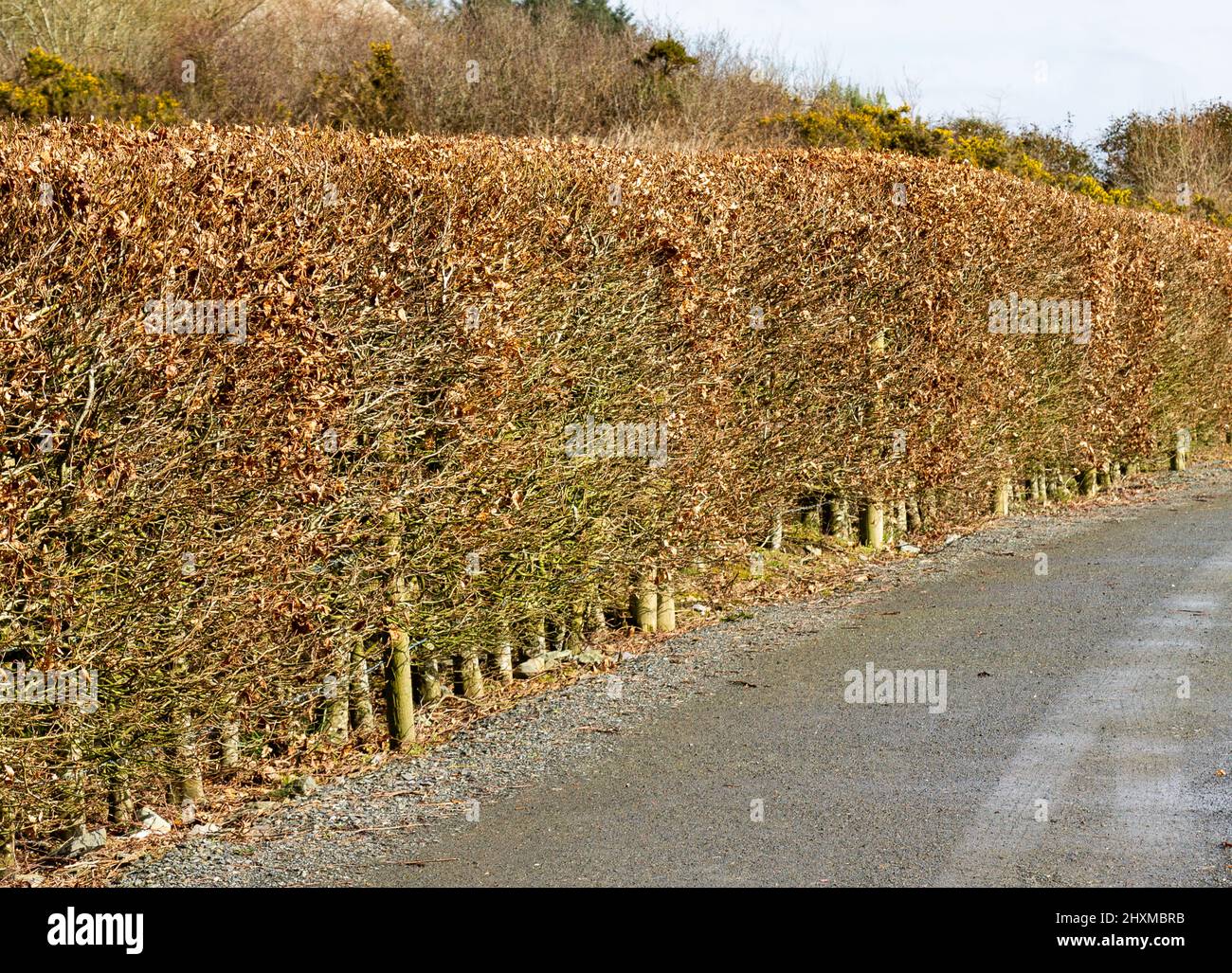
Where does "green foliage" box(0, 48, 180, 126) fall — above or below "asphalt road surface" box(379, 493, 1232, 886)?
above

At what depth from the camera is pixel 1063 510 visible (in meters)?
14.6

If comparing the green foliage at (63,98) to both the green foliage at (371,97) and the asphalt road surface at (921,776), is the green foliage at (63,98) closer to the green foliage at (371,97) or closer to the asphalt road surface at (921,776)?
the green foliage at (371,97)

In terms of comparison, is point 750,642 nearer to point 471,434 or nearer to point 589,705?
point 589,705

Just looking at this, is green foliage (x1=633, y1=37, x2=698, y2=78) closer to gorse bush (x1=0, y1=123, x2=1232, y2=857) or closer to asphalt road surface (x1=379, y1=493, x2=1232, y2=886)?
gorse bush (x1=0, y1=123, x2=1232, y2=857)

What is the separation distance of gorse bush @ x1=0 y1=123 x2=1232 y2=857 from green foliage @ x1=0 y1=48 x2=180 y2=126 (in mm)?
10136

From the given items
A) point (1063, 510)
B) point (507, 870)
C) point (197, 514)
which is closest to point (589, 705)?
point (507, 870)

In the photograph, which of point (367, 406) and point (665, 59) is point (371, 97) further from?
point (367, 406)

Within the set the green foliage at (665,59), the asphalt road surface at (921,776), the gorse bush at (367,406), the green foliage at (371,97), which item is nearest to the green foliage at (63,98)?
the green foliage at (371,97)

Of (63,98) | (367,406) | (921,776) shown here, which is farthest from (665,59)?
(921,776)

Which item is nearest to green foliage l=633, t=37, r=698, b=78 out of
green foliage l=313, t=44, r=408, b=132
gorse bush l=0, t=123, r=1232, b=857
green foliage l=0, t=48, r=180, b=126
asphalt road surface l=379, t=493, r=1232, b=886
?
green foliage l=313, t=44, r=408, b=132

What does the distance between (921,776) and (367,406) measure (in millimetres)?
2873

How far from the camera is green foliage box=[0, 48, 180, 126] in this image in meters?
16.8

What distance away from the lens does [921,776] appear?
240 inches

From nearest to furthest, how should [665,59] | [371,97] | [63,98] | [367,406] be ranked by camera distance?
[367,406], [63,98], [371,97], [665,59]
